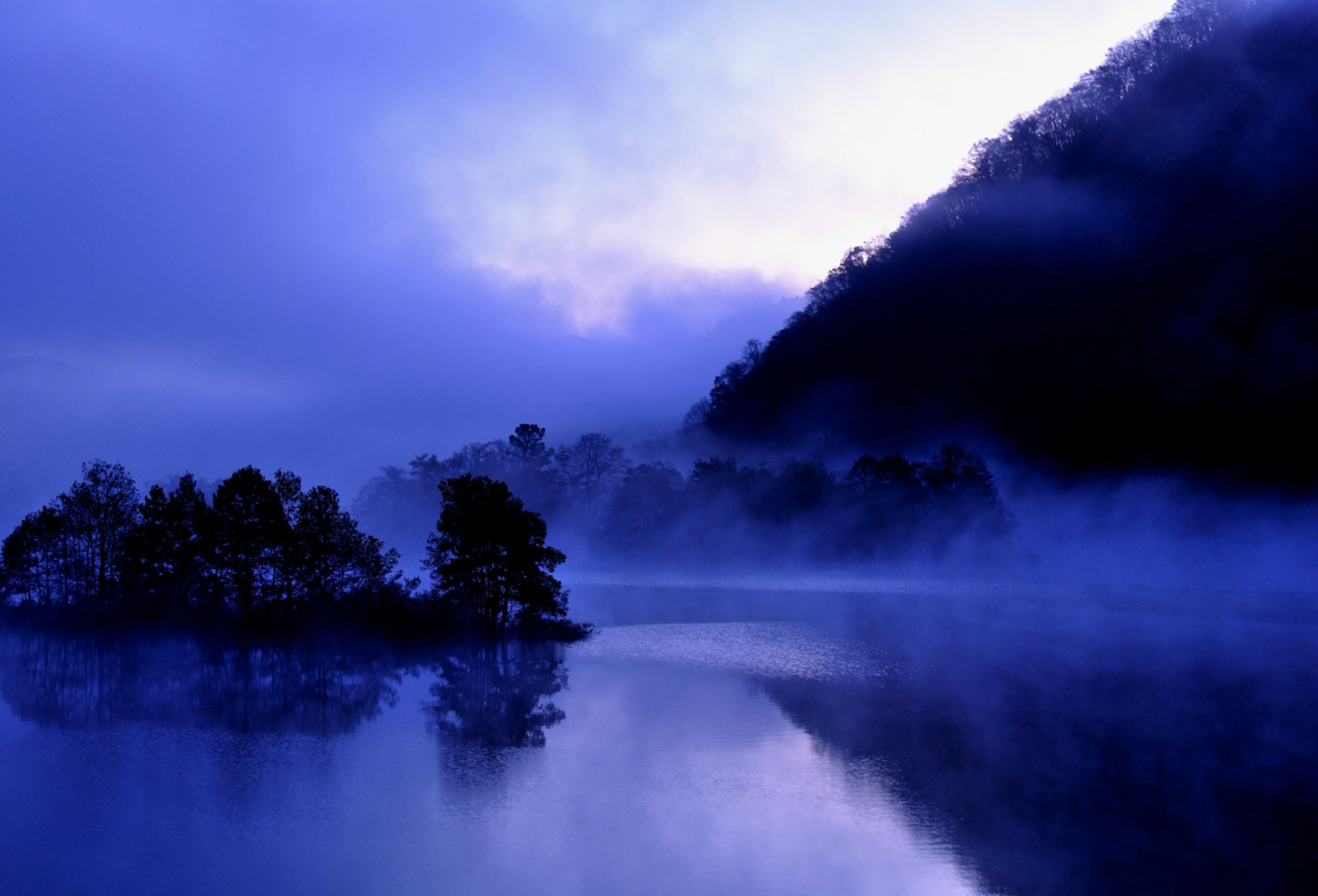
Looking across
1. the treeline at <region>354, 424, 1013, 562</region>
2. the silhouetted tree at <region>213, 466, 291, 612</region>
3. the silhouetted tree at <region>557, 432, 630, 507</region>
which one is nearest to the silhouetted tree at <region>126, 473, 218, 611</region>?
the silhouetted tree at <region>213, 466, 291, 612</region>

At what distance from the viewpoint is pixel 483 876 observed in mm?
18016

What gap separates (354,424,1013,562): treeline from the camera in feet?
298

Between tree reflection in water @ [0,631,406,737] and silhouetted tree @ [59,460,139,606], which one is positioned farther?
silhouetted tree @ [59,460,139,606]

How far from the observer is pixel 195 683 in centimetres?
3991

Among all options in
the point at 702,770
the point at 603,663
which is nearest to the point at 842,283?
the point at 603,663

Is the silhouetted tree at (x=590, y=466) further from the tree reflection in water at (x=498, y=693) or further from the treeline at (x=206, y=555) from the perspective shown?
the tree reflection in water at (x=498, y=693)

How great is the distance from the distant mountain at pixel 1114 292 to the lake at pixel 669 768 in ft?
144

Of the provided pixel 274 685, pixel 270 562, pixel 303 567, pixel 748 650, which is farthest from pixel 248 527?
pixel 748 650

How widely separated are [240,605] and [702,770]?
3513 cm

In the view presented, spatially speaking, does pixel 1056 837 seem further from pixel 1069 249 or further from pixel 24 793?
pixel 1069 249

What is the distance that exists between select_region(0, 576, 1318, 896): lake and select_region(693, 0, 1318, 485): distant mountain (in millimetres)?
43880

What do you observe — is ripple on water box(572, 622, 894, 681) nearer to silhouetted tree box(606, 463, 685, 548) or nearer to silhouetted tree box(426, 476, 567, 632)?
silhouetted tree box(426, 476, 567, 632)

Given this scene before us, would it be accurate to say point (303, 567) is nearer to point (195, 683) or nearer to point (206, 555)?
point (206, 555)

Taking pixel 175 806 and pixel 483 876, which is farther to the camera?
pixel 175 806
